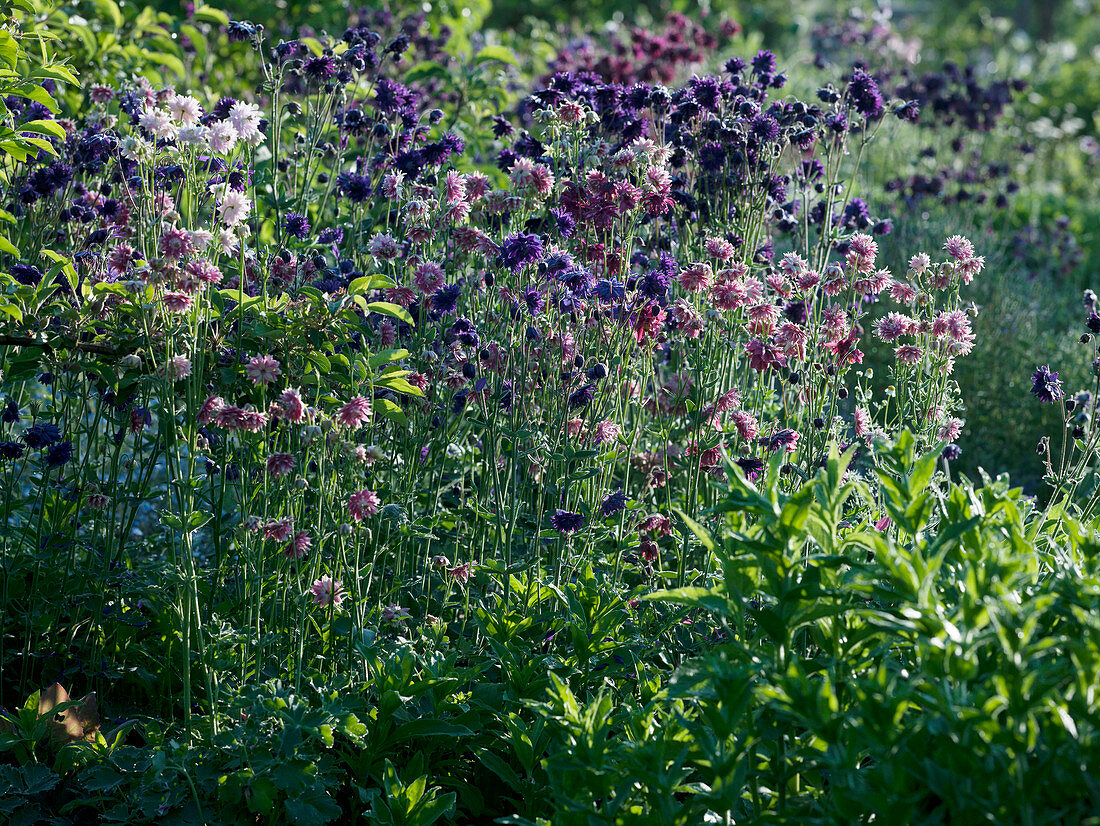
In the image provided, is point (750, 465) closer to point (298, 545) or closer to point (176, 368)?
point (298, 545)

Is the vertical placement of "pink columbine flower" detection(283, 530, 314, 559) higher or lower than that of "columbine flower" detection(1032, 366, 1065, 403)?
lower

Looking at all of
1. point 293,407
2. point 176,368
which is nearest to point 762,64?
point 293,407

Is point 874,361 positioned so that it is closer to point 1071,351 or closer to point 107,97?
point 1071,351

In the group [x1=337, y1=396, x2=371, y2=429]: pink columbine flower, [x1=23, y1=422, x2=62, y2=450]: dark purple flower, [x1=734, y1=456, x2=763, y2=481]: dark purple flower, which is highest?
[x1=337, y1=396, x2=371, y2=429]: pink columbine flower

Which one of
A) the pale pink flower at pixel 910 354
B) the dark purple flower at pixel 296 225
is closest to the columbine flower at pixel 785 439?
the pale pink flower at pixel 910 354

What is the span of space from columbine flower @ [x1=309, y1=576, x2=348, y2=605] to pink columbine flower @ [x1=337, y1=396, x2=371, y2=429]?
1.69 ft

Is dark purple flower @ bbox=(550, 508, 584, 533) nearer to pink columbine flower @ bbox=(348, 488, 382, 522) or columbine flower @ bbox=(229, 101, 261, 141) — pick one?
pink columbine flower @ bbox=(348, 488, 382, 522)

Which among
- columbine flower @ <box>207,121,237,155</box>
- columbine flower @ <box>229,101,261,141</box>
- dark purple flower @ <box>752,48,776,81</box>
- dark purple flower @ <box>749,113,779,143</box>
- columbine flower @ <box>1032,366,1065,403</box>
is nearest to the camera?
columbine flower @ <box>207,121,237,155</box>

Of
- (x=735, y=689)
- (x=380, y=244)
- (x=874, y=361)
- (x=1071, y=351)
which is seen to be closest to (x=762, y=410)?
(x=380, y=244)

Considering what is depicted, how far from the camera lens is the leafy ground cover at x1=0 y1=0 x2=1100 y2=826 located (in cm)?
195

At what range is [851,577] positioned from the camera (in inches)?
76.7

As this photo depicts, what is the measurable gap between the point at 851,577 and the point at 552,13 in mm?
12127

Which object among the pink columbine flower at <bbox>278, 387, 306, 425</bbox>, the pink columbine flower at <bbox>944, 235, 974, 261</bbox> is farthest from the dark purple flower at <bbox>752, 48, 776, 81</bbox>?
the pink columbine flower at <bbox>278, 387, 306, 425</bbox>

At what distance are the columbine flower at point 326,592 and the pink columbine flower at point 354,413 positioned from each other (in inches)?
20.3
